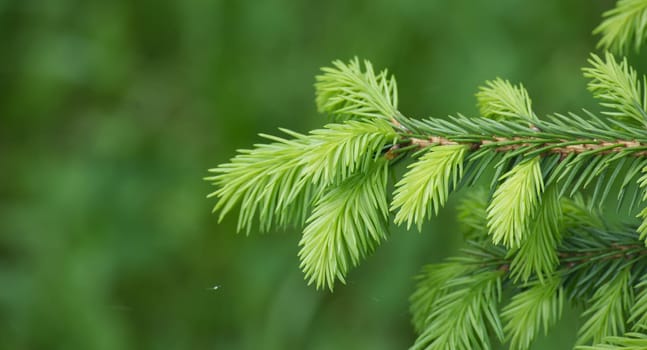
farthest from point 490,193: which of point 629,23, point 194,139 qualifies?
point 194,139

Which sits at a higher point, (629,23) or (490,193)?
(629,23)

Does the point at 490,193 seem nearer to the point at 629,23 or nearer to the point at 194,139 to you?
the point at 629,23

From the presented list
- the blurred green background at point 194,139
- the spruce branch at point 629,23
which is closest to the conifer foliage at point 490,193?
the spruce branch at point 629,23

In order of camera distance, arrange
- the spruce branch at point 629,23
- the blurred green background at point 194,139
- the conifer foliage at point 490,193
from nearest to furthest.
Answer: the conifer foliage at point 490,193, the spruce branch at point 629,23, the blurred green background at point 194,139

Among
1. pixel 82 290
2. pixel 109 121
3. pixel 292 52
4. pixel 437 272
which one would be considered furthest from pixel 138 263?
pixel 437 272

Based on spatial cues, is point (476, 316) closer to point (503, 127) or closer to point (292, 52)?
point (503, 127)

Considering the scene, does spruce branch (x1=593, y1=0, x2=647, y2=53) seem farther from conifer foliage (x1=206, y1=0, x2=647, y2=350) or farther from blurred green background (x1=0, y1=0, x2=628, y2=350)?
blurred green background (x1=0, y1=0, x2=628, y2=350)

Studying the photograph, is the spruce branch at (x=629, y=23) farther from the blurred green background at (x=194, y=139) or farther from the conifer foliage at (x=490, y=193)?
the blurred green background at (x=194, y=139)
